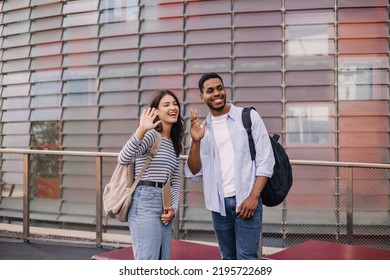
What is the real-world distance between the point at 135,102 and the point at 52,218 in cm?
250

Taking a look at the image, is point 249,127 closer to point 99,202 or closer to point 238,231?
point 238,231

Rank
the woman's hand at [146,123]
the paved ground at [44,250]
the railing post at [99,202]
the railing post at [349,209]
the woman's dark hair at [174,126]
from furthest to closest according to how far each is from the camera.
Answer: the railing post at [99,202], the paved ground at [44,250], the railing post at [349,209], the woman's dark hair at [174,126], the woman's hand at [146,123]

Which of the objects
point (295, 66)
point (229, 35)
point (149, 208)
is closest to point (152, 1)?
point (229, 35)

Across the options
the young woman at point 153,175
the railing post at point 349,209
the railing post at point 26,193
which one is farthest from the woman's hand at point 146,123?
the railing post at point 26,193

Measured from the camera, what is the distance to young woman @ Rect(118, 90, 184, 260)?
2.80 meters

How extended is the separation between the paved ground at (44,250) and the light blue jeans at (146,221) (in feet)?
9.93

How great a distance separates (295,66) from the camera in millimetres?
6891

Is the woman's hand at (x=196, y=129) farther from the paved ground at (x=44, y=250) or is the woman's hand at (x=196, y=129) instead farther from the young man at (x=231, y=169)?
the paved ground at (x=44, y=250)

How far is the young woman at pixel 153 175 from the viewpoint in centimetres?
280

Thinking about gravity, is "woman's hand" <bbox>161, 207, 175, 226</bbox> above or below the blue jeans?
above

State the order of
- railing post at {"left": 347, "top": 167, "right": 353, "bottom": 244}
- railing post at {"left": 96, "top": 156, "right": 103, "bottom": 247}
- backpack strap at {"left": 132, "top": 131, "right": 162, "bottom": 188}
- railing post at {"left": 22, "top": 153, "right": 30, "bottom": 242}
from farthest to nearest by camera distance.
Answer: railing post at {"left": 22, "top": 153, "right": 30, "bottom": 242} → railing post at {"left": 96, "top": 156, "right": 103, "bottom": 247} → railing post at {"left": 347, "top": 167, "right": 353, "bottom": 244} → backpack strap at {"left": 132, "top": 131, "right": 162, "bottom": 188}

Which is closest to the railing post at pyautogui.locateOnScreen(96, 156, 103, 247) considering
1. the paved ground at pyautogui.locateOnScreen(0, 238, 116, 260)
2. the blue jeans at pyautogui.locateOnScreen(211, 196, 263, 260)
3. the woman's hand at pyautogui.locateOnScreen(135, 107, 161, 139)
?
the paved ground at pyautogui.locateOnScreen(0, 238, 116, 260)

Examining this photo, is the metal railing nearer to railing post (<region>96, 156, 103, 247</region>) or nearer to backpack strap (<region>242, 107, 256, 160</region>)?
railing post (<region>96, 156, 103, 247</region>)

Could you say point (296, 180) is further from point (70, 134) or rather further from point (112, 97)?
point (70, 134)
